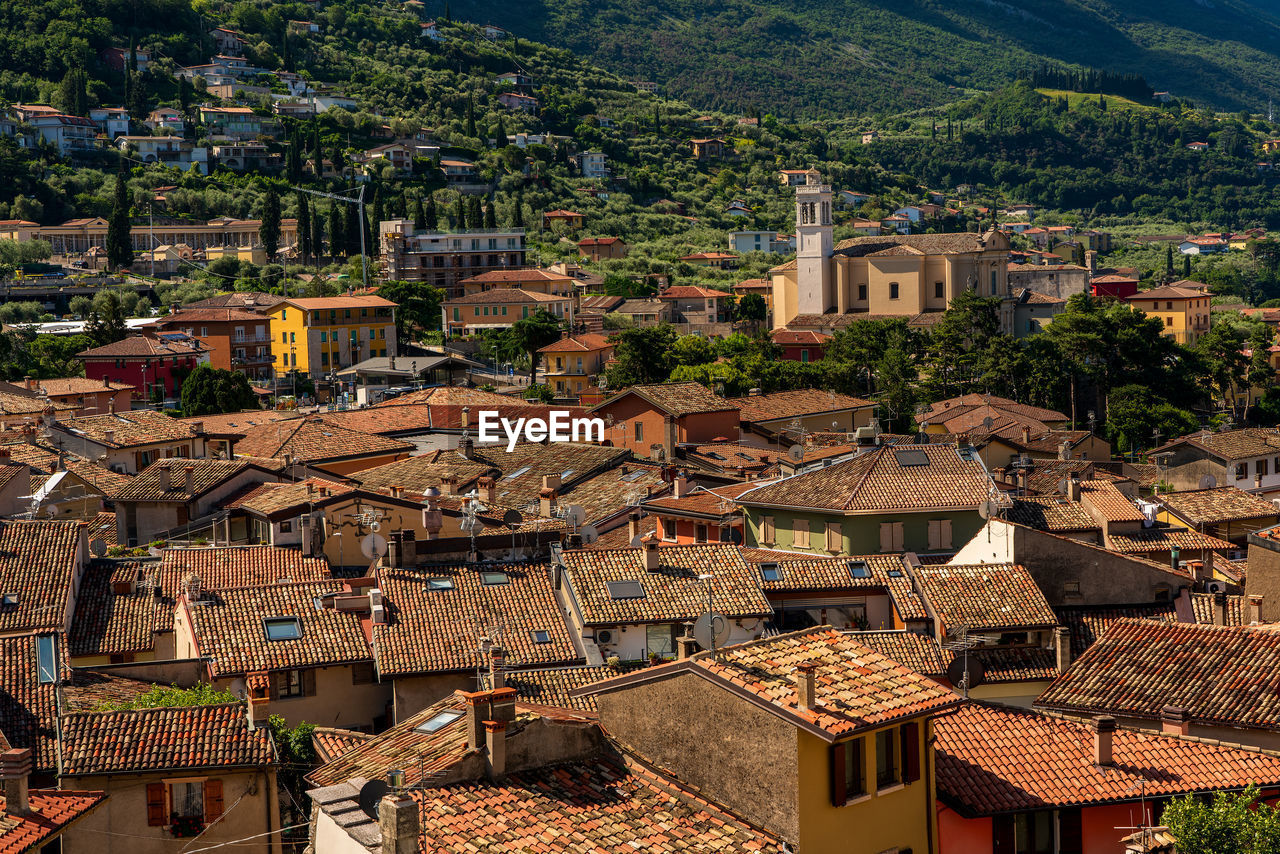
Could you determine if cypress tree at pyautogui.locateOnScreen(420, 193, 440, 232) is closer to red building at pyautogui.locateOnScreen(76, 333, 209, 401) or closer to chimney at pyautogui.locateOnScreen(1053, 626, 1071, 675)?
red building at pyautogui.locateOnScreen(76, 333, 209, 401)

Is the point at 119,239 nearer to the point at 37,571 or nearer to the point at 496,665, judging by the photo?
the point at 37,571

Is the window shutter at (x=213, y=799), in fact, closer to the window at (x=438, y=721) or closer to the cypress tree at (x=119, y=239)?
the window at (x=438, y=721)

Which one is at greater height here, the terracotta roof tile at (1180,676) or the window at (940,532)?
the terracotta roof tile at (1180,676)

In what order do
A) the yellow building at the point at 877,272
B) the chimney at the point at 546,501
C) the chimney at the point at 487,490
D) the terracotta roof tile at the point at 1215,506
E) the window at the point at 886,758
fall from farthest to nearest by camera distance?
the yellow building at the point at 877,272, the terracotta roof tile at the point at 1215,506, the chimney at the point at 487,490, the chimney at the point at 546,501, the window at the point at 886,758

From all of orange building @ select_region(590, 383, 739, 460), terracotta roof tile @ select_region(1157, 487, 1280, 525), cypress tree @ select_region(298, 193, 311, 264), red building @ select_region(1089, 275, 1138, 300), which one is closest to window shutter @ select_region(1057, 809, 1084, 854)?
terracotta roof tile @ select_region(1157, 487, 1280, 525)

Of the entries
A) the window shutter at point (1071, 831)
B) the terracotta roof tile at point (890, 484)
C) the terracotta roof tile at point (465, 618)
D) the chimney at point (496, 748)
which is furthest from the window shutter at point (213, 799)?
the terracotta roof tile at point (890, 484)

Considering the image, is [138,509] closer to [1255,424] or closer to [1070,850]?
[1070,850]

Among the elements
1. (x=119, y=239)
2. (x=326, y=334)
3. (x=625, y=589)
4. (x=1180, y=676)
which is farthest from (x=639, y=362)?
(x=1180, y=676)
